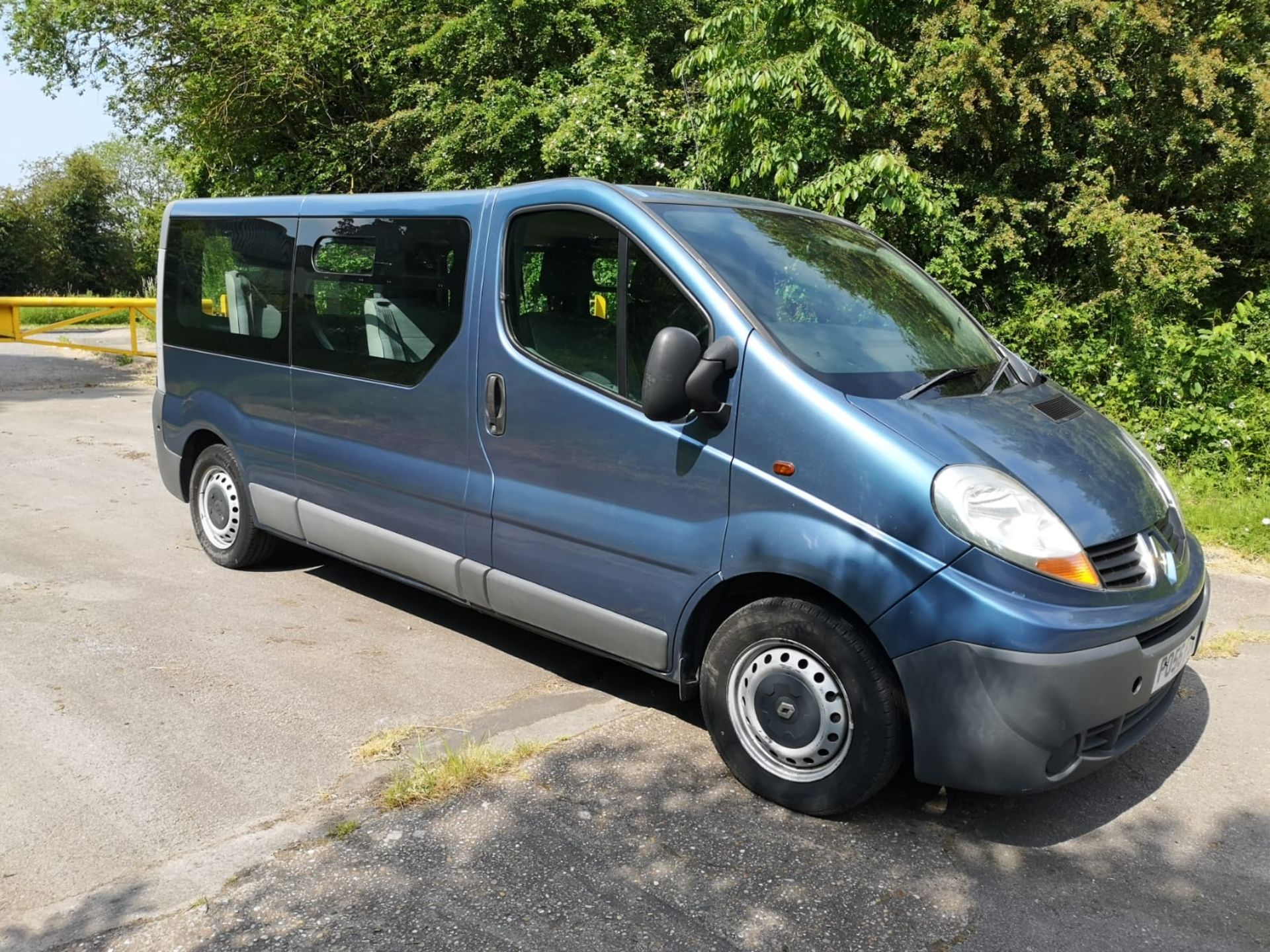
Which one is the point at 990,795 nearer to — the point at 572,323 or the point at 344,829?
the point at 344,829

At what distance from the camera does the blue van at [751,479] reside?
3246 millimetres

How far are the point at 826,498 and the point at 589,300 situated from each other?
1.31 metres

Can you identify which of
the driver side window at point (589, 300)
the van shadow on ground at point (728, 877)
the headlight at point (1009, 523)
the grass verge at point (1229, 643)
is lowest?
the van shadow on ground at point (728, 877)

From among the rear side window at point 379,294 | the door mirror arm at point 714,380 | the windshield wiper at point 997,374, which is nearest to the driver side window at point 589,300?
the door mirror arm at point 714,380

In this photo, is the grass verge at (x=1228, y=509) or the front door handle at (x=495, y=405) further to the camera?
the grass verge at (x=1228, y=509)

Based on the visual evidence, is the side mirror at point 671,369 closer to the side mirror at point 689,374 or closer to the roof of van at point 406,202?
the side mirror at point 689,374

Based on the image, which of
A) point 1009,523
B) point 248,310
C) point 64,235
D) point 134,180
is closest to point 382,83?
point 248,310

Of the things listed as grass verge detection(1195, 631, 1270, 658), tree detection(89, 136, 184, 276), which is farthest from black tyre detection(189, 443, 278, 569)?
tree detection(89, 136, 184, 276)

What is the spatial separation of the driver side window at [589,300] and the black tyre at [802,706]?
39.2 inches

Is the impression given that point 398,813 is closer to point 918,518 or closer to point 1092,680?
point 918,518

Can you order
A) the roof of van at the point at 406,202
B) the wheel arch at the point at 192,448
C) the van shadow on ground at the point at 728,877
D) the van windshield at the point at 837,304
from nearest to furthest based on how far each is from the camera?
the van shadow on ground at the point at 728,877, the van windshield at the point at 837,304, the roof of van at the point at 406,202, the wheel arch at the point at 192,448

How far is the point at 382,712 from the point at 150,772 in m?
0.92

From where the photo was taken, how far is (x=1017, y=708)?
124 inches

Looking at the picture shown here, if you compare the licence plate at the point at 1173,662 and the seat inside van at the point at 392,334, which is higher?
the seat inside van at the point at 392,334
